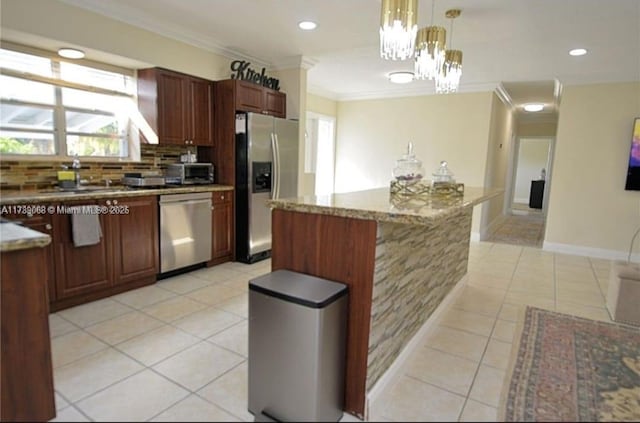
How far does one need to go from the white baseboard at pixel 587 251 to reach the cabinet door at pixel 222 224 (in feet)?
15.5

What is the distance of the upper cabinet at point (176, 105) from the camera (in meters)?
3.67

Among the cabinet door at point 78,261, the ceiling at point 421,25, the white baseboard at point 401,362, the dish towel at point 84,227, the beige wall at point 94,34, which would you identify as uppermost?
the ceiling at point 421,25

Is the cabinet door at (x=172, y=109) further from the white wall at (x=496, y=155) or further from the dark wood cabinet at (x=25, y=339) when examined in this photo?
the white wall at (x=496, y=155)

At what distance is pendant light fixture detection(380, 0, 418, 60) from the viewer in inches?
85.0

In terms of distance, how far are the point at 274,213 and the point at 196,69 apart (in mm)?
2789

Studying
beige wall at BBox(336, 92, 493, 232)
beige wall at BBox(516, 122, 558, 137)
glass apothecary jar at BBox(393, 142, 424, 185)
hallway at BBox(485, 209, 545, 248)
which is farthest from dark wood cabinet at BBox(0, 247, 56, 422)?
beige wall at BBox(516, 122, 558, 137)

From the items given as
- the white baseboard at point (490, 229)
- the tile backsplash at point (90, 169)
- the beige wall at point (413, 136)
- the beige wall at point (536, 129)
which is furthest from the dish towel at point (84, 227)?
the beige wall at point (536, 129)

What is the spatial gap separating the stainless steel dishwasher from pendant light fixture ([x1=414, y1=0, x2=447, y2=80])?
249cm

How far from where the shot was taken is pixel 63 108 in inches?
132

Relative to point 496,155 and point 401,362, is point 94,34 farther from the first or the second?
point 496,155

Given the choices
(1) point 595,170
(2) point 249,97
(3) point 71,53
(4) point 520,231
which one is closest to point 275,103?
(2) point 249,97

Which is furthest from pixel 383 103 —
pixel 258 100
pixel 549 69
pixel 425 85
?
pixel 258 100

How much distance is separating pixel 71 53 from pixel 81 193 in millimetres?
1314

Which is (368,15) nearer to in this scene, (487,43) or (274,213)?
(487,43)
